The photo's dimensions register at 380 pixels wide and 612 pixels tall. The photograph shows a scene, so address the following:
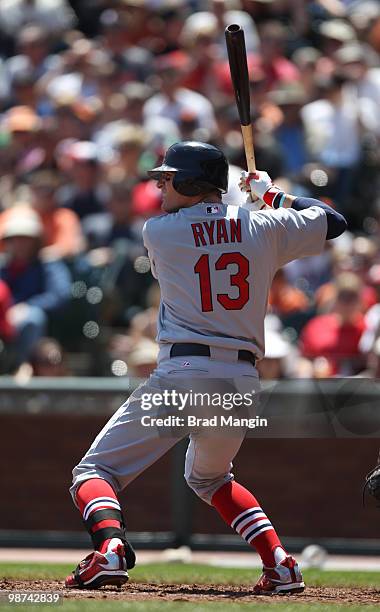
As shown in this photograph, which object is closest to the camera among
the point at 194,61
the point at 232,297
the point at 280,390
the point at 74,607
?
the point at 74,607

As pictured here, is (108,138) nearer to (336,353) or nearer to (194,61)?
(194,61)

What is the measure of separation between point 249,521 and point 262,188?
4.84ft

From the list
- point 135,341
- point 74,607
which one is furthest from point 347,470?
point 74,607

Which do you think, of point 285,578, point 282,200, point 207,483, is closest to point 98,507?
point 207,483

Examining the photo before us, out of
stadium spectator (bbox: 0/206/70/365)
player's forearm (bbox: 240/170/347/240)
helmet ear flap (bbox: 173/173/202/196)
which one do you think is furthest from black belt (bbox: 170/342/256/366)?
stadium spectator (bbox: 0/206/70/365)

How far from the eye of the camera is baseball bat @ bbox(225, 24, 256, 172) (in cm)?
579

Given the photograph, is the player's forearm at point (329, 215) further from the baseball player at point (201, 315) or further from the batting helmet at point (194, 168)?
the batting helmet at point (194, 168)

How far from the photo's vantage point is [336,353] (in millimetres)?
9266

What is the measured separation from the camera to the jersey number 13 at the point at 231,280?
17.5 feet

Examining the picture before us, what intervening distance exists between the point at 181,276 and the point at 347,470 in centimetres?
410

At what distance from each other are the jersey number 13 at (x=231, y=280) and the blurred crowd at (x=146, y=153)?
3605mm

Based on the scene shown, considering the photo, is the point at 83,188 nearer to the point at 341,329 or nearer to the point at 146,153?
the point at 146,153

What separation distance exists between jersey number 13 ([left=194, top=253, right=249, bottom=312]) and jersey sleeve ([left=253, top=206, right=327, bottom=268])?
211mm

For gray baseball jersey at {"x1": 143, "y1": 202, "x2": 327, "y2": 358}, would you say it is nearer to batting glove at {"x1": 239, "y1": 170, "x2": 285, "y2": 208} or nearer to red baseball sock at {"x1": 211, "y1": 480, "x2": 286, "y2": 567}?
batting glove at {"x1": 239, "y1": 170, "x2": 285, "y2": 208}
